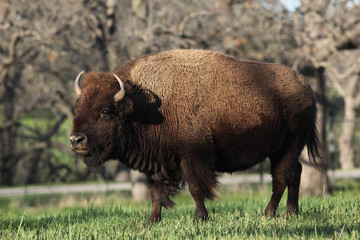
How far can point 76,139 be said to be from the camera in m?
6.37

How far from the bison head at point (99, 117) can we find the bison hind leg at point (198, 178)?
935 millimetres

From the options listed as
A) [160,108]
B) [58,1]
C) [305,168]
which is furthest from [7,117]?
[160,108]

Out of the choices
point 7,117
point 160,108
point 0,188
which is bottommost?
point 0,188

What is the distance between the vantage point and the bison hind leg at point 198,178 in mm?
6645

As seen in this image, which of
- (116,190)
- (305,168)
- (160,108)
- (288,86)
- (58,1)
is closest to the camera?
(160,108)

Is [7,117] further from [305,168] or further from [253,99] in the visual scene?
[253,99]

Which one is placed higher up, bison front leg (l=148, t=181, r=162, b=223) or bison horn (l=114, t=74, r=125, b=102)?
bison horn (l=114, t=74, r=125, b=102)

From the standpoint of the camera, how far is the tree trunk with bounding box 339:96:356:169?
79.9 ft

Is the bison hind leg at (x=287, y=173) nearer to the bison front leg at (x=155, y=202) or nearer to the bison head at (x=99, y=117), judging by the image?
the bison front leg at (x=155, y=202)

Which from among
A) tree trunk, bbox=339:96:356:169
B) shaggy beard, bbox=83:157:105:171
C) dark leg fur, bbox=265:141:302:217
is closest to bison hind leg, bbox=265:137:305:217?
dark leg fur, bbox=265:141:302:217

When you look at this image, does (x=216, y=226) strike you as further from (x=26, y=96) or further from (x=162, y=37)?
(x=26, y=96)

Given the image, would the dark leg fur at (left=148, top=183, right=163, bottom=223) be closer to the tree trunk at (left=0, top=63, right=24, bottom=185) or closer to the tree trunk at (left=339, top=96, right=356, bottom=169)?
the tree trunk at (left=0, top=63, right=24, bottom=185)

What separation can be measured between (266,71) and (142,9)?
872 centimetres

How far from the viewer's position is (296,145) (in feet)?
24.7
